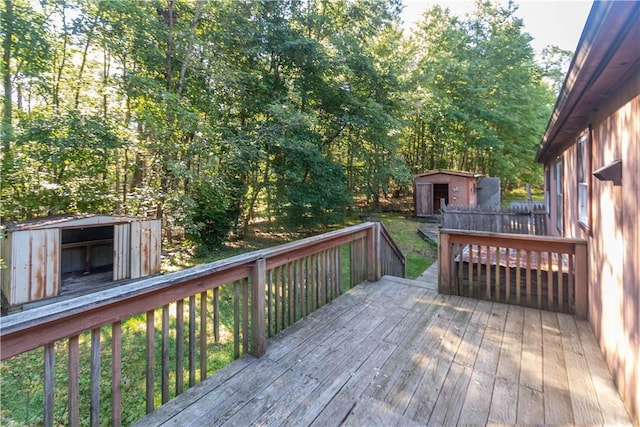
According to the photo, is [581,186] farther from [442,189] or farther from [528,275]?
[442,189]

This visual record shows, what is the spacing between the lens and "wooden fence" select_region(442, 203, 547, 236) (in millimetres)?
7262

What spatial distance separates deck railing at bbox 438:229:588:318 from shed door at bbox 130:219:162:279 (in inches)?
238

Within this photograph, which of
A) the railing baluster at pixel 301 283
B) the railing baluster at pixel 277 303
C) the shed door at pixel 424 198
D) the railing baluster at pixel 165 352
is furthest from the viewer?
the shed door at pixel 424 198

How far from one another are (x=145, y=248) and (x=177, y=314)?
5300mm

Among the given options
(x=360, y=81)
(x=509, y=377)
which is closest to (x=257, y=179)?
(x=360, y=81)

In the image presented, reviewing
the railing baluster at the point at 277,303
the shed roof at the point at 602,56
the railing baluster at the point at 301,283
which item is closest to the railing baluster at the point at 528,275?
the shed roof at the point at 602,56

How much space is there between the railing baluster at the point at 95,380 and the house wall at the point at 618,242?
10.1ft

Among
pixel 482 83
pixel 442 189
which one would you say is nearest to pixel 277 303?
pixel 442 189

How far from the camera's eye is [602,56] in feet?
5.75

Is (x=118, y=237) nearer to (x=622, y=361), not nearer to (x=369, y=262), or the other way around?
(x=369, y=262)

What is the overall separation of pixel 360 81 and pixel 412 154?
1143 centimetres

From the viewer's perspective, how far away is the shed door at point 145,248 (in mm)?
6320

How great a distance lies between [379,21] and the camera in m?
11.9

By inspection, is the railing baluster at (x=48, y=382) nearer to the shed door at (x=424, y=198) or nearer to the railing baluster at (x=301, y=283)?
the railing baluster at (x=301, y=283)
